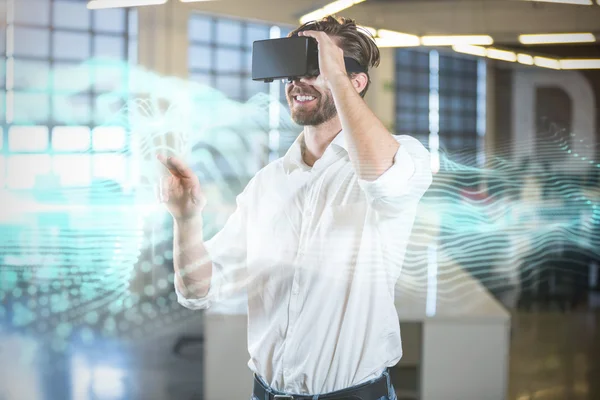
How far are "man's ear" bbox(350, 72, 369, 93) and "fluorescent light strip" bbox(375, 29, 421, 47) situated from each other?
0.09m

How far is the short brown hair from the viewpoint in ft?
3.85

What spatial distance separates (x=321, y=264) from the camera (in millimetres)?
1159

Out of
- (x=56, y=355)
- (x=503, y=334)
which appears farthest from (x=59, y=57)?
(x=503, y=334)

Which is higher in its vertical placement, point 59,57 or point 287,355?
point 59,57

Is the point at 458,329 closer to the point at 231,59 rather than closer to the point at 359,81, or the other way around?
the point at 359,81

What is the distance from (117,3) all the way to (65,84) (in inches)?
8.6

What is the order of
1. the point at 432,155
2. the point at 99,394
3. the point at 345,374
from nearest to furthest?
1. the point at 345,374
2. the point at 432,155
3. the point at 99,394

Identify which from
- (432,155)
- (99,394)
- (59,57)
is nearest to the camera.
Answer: (432,155)

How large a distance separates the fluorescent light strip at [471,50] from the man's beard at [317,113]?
1.03 ft

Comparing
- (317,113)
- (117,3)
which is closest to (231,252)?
(317,113)

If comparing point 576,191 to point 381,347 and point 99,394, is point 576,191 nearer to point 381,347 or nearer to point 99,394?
point 381,347

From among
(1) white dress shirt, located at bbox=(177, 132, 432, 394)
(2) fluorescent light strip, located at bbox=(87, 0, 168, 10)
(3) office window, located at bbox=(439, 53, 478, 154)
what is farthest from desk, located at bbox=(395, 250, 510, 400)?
(2) fluorescent light strip, located at bbox=(87, 0, 168, 10)

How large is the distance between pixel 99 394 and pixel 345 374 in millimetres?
715

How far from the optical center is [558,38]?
125 centimetres
